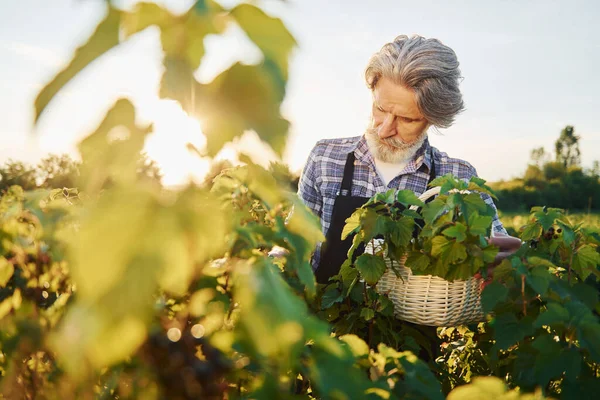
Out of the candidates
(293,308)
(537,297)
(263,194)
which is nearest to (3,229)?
(263,194)

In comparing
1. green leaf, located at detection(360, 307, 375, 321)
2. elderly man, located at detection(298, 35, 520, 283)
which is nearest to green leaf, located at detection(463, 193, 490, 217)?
green leaf, located at detection(360, 307, 375, 321)

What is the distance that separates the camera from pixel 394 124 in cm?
309

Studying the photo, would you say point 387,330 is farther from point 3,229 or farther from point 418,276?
point 3,229

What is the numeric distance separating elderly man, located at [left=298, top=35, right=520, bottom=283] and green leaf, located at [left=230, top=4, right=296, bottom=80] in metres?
2.29

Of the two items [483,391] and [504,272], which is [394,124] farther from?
[483,391]

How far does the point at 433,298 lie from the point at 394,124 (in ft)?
5.20

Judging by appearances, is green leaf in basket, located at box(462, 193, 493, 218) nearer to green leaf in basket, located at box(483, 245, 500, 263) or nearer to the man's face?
green leaf in basket, located at box(483, 245, 500, 263)

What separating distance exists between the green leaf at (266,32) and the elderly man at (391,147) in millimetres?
2291

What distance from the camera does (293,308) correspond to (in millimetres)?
503

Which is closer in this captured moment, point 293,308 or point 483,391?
point 293,308

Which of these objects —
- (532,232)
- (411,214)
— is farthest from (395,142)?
(411,214)

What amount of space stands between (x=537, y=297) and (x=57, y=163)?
14.7ft

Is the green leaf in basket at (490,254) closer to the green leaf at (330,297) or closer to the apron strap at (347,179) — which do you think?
the green leaf at (330,297)

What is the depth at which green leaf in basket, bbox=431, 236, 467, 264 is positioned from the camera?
1557mm
